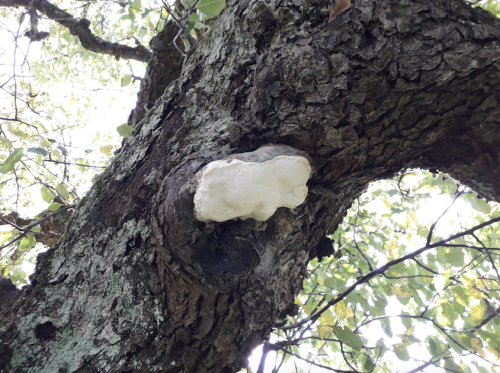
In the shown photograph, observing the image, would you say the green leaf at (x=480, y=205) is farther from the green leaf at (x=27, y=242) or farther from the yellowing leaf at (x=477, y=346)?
the green leaf at (x=27, y=242)

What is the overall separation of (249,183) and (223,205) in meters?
0.09

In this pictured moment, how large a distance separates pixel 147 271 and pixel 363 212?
81.4 inches

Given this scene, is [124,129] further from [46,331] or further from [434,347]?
[434,347]

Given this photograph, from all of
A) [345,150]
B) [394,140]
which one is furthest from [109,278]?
[394,140]

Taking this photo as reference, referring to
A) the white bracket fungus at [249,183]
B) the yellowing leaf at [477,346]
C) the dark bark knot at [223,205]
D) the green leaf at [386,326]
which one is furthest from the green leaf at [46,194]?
the yellowing leaf at [477,346]

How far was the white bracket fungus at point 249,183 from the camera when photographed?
0.83m

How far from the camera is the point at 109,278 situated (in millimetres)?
923

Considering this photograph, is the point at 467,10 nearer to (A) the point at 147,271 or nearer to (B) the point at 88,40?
(A) the point at 147,271

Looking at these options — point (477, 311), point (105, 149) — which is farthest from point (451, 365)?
point (105, 149)

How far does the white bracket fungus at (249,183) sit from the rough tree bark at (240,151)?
5cm

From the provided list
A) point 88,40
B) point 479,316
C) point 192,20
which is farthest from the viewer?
point 88,40

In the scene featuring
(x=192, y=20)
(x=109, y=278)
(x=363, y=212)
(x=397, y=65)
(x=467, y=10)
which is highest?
(x=363, y=212)

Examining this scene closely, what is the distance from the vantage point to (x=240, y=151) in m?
0.97

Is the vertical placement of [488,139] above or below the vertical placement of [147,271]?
above
